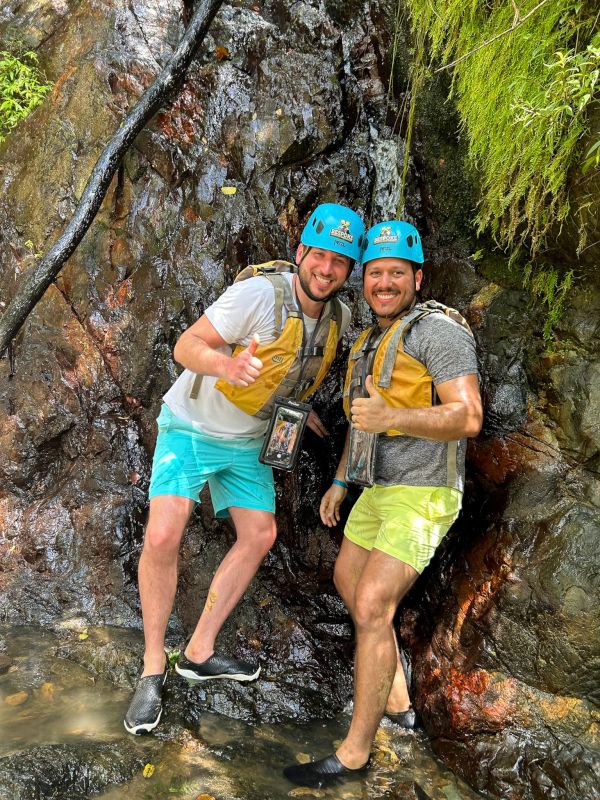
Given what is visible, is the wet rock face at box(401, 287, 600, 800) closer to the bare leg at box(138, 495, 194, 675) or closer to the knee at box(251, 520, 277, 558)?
the knee at box(251, 520, 277, 558)

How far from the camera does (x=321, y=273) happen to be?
3916mm

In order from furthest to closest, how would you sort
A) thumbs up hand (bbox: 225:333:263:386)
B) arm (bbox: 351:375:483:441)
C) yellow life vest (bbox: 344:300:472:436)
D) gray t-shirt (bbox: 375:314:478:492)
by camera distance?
yellow life vest (bbox: 344:300:472:436)
gray t-shirt (bbox: 375:314:478:492)
arm (bbox: 351:375:483:441)
thumbs up hand (bbox: 225:333:263:386)

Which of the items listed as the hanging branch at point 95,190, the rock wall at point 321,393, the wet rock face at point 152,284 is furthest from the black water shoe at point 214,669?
the hanging branch at point 95,190

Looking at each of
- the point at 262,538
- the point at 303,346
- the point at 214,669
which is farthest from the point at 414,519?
the point at 214,669

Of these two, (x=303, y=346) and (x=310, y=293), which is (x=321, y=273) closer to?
(x=310, y=293)

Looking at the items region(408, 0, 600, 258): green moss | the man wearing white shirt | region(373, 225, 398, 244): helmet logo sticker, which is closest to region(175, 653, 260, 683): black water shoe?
the man wearing white shirt

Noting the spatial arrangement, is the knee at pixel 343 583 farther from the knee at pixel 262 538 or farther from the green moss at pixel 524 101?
the green moss at pixel 524 101

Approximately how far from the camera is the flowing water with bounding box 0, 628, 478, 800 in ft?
11.1

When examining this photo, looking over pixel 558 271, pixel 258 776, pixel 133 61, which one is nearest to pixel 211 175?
pixel 133 61

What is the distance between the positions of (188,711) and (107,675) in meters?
0.69

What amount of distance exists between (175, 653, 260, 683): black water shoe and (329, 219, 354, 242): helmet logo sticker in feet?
9.63

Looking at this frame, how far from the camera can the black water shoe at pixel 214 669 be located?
4.25 metres

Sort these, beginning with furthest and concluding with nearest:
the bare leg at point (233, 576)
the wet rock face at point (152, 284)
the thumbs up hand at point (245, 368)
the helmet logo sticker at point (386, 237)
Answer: the wet rock face at point (152, 284) → the bare leg at point (233, 576) → the helmet logo sticker at point (386, 237) → the thumbs up hand at point (245, 368)

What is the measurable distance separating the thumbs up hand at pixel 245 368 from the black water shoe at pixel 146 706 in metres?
2.02
